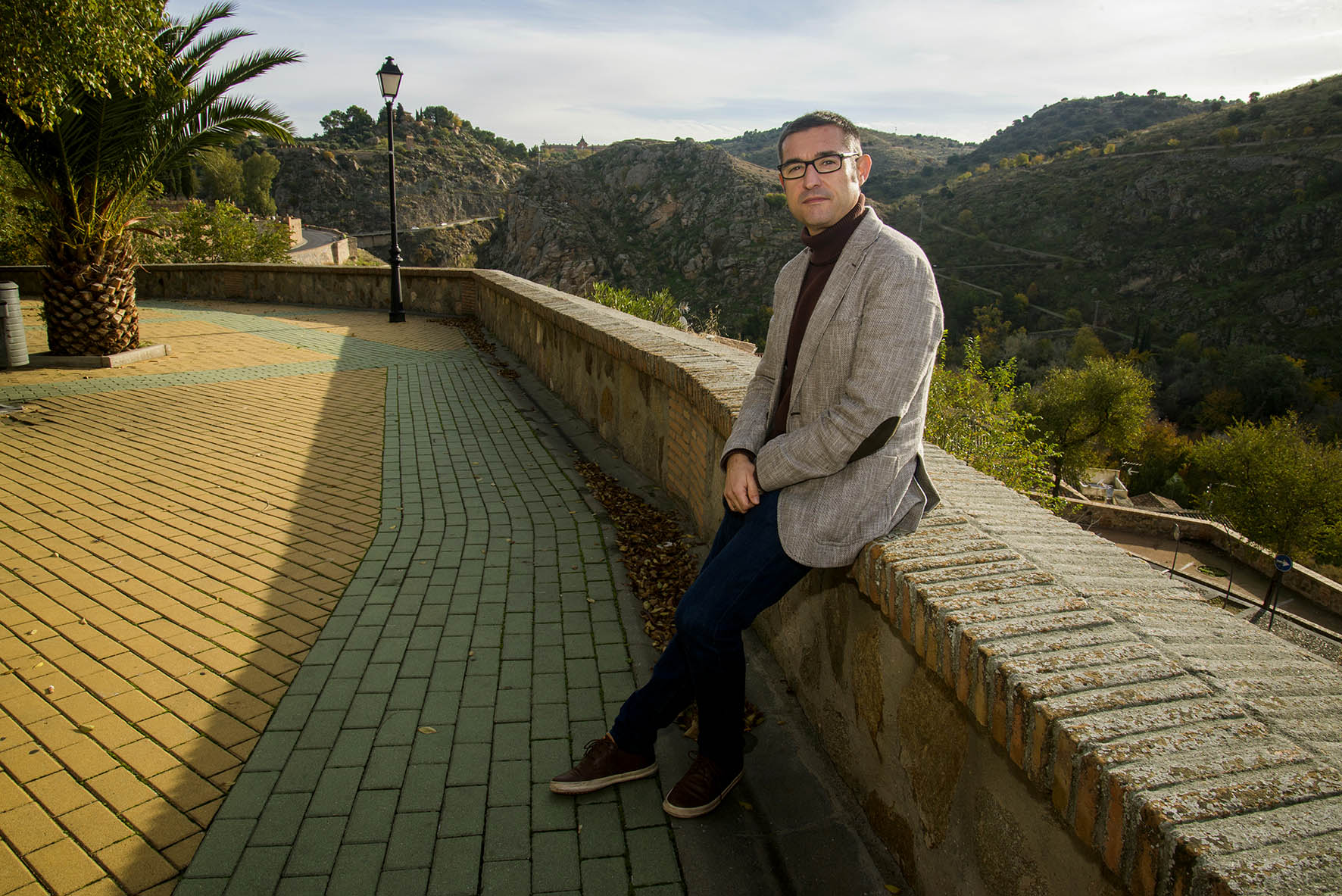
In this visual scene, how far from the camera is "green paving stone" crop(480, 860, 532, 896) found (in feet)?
7.03

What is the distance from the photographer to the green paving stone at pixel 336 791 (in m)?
2.42

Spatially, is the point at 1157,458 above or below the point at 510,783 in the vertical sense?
below

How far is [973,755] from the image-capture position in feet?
5.63

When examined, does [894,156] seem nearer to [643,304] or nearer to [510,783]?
[643,304]

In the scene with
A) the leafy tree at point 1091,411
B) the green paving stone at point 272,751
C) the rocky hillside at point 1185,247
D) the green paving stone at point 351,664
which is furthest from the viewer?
the rocky hillside at point 1185,247

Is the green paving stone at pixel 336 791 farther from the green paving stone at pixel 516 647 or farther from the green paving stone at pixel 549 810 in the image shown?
the green paving stone at pixel 516 647

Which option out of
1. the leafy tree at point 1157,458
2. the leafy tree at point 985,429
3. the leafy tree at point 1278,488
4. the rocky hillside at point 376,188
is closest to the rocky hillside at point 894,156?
the rocky hillside at point 376,188

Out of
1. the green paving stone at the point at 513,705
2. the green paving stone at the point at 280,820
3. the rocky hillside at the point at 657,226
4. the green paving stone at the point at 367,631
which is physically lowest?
the green paving stone at the point at 280,820

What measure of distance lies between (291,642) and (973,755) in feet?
9.56

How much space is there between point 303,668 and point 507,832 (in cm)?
137

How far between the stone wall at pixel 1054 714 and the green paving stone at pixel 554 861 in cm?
89

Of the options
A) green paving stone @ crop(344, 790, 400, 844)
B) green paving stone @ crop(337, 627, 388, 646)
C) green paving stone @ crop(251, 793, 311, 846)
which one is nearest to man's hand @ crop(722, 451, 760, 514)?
green paving stone @ crop(344, 790, 400, 844)

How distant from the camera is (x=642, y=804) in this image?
2.51 metres

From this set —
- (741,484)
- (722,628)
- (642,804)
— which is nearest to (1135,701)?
(722,628)
